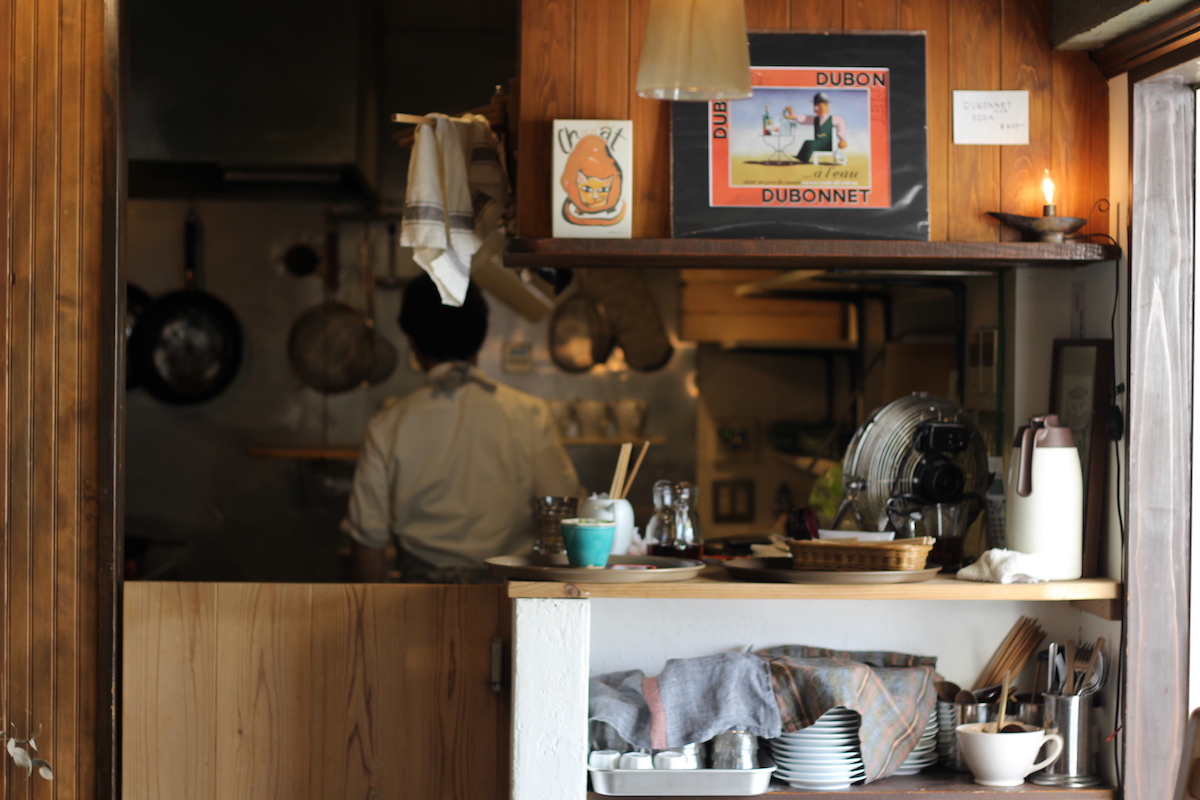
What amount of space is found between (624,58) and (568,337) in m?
3.44

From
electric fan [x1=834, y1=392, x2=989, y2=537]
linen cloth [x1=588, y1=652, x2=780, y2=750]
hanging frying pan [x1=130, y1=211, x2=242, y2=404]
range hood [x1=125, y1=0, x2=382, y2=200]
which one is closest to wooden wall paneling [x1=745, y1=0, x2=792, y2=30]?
electric fan [x1=834, y1=392, x2=989, y2=537]

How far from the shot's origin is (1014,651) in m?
2.50

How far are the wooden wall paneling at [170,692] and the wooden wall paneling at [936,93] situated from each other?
1732mm

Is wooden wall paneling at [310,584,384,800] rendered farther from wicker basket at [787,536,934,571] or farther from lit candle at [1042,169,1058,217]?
lit candle at [1042,169,1058,217]

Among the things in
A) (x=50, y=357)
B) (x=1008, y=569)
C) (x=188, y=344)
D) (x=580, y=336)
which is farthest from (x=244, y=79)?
(x=1008, y=569)

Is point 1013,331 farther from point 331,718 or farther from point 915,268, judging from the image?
point 331,718

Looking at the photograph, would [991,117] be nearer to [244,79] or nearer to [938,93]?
[938,93]

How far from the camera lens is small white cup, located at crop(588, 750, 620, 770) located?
7.30 ft

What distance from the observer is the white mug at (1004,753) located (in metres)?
2.27

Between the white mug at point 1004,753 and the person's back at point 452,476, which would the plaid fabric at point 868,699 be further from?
the person's back at point 452,476

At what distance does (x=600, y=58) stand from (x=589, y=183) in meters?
0.27

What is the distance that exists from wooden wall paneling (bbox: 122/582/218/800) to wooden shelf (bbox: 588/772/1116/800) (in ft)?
2.86

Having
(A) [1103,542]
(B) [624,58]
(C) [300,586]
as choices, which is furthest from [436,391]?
(A) [1103,542]

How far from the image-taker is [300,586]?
2.44 m
